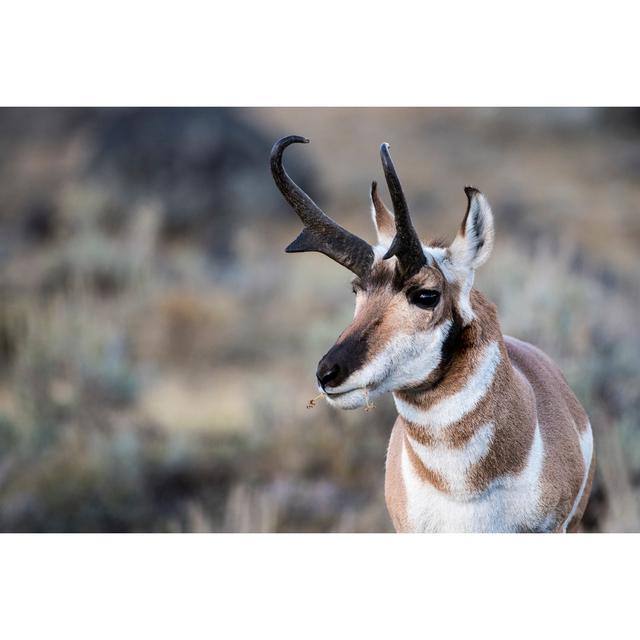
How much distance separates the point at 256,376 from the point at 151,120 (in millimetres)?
2515

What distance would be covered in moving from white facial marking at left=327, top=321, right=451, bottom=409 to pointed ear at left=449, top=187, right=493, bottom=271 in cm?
22

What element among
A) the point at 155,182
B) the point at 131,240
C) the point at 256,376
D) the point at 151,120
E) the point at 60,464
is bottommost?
the point at 60,464

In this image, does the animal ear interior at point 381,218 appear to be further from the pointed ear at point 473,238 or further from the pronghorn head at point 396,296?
the pointed ear at point 473,238

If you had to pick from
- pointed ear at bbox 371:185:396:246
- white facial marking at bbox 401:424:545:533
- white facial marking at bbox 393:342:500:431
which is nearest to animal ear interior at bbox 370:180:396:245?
pointed ear at bbox 371:185:396:246

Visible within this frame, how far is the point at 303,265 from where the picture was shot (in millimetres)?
8547

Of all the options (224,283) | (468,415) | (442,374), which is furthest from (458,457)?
(224,283)

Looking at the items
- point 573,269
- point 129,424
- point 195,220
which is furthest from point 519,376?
point 195,220

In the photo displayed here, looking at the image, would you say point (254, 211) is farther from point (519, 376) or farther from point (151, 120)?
point (519, 376)

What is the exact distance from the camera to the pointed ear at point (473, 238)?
120 inches

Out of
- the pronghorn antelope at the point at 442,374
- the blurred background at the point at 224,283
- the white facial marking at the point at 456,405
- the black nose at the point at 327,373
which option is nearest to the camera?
the black nose at the point at 327,373

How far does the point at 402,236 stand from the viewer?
2.96m

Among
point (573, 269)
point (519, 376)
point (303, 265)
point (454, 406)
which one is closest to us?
point (454, 406)

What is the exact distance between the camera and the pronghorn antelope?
9.73ft

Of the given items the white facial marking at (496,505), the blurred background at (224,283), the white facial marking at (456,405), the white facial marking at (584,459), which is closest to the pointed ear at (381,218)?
the white facial marking at (456,405)
